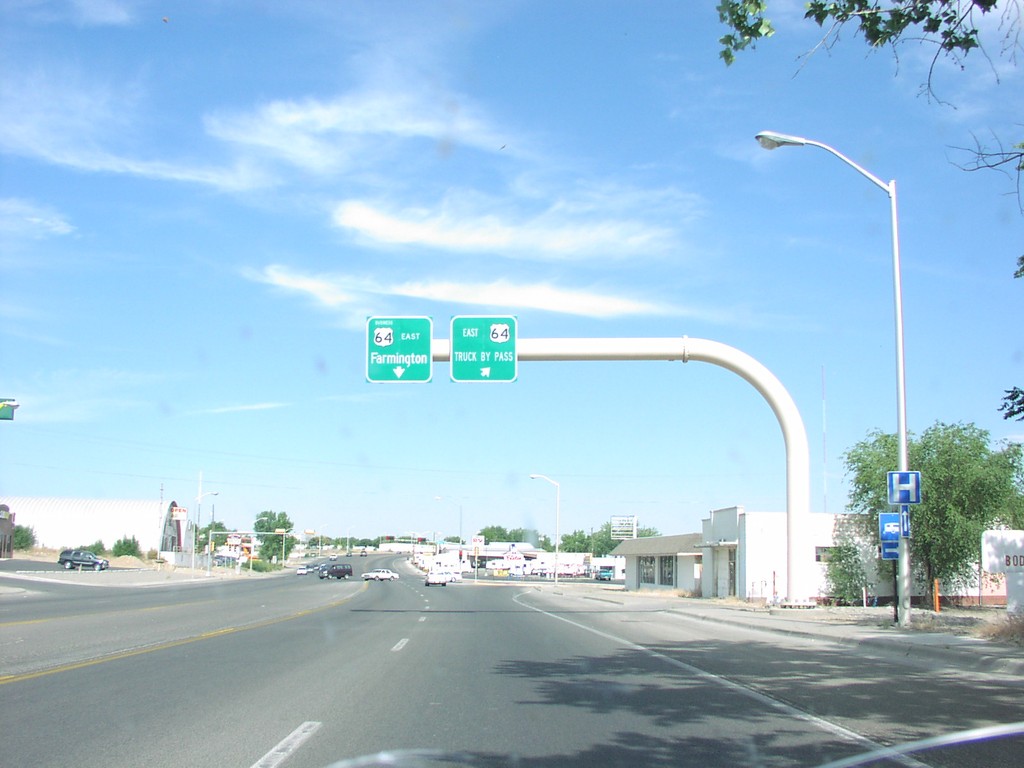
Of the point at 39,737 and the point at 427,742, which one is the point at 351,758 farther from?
the point at 39,737

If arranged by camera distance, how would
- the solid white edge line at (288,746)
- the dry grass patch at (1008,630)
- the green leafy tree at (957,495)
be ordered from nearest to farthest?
1. the solid white edge line at (288,746)
2. the dry grass patch at (1008,630)
3. the green leafy tree at (957,495)

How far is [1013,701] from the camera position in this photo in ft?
37.2

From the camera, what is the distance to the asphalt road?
27.8 feet

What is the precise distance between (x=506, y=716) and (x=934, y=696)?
551 centimetres

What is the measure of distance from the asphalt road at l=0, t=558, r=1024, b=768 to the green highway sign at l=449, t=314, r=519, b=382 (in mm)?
6395

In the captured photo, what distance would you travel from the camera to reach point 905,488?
21.3m

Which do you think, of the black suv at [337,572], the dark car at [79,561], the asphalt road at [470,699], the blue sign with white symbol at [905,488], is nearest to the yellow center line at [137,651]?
the asphalt road at [470,699]

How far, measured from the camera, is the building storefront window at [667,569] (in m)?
63.6

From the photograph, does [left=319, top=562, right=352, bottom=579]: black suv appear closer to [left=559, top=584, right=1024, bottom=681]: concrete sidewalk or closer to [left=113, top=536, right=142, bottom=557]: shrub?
[left=113, top=536, right=142, bottom=557]: shrub

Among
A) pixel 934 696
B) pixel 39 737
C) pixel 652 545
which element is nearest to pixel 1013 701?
pixel 934 696

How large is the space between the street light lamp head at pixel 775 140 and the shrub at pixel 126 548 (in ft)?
365

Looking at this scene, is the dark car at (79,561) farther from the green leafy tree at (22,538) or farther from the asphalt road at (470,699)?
the asphalt road at (470,699)

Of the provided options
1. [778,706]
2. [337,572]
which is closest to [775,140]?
[778,706]

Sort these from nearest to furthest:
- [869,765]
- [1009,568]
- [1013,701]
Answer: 1. [869,765]
2. [1013,701]
3. [1009,568]
